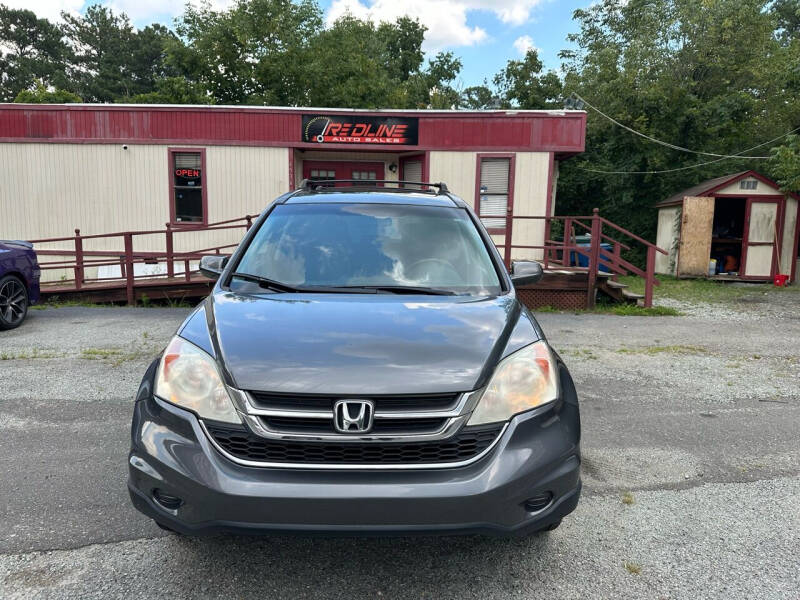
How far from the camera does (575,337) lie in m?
7.94

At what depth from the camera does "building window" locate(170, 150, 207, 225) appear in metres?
12.9

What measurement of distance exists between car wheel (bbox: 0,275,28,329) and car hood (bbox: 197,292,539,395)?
6.57 meters

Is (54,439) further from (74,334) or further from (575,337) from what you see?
(575,337)

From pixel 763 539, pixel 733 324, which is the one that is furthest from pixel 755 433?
pixel 733 324

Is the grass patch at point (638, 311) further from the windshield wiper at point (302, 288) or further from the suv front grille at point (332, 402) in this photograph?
the suv front grille at point (332, 402)

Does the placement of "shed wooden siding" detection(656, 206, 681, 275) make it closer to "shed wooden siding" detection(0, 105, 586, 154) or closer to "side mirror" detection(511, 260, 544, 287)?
"shed wooden siding" detection(0, 105, 586, 154)

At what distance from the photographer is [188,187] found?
42.7 feet

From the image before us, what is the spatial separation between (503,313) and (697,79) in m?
23.2

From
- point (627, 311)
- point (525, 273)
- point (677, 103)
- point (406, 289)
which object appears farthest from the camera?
point (677, 103)

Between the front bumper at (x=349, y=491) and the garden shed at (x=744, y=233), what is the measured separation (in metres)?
17.0

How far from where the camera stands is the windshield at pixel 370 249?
3166 millimetres


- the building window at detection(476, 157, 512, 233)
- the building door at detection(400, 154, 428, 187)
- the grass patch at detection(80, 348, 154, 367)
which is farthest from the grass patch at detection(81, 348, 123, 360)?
the building window at detection(476, 157, 512, 233)

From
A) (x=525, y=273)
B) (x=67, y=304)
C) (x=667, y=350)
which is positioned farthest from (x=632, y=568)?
(x=67, y=304)

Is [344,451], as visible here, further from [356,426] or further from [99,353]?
[99,353]
